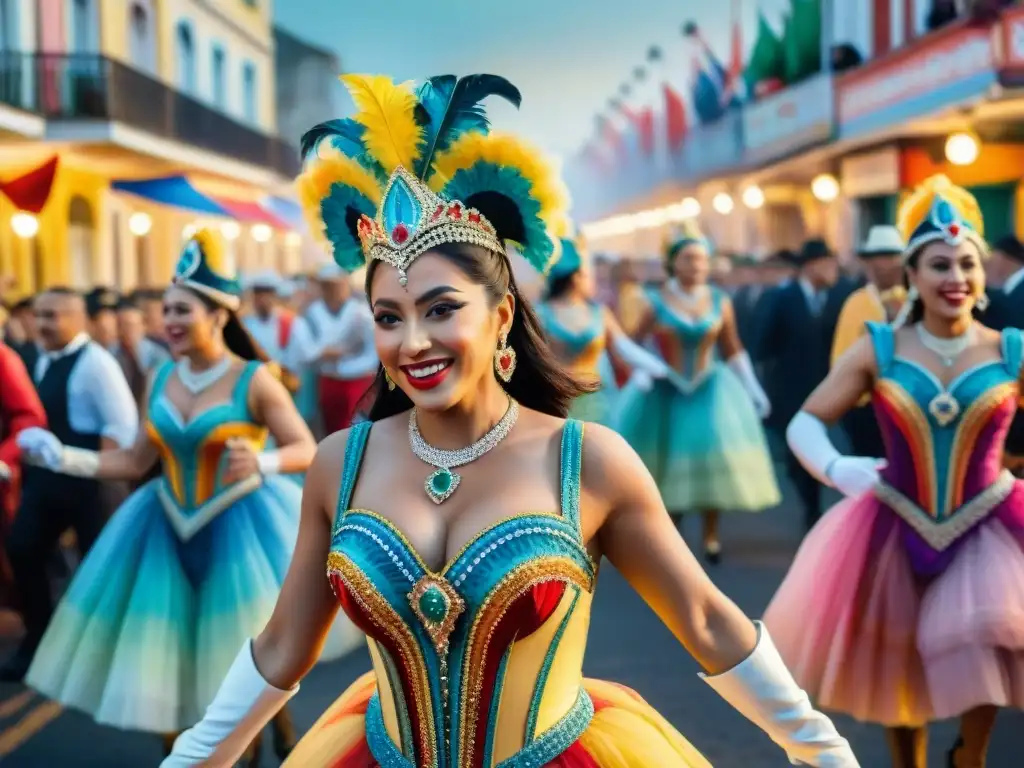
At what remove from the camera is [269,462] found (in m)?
6.14

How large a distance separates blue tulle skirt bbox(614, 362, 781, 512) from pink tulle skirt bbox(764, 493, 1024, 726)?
4906 millimetres

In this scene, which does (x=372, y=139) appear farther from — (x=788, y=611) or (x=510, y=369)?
(x=788, y=611)

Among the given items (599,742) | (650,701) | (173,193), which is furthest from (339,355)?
(599,742)

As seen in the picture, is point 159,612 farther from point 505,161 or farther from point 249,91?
point 249,91

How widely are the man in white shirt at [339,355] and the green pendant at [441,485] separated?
10.7m

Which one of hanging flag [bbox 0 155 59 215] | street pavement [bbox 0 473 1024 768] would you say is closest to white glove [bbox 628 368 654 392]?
street pavement [bbox 0 473 1024 768]

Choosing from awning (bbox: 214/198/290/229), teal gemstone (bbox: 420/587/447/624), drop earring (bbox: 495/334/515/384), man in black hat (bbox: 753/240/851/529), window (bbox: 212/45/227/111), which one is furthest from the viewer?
window (bbox: 212/45/227/111)

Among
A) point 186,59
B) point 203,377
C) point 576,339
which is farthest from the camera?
point 186,59

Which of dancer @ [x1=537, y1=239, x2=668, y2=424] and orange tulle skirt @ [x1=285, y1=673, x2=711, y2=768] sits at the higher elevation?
dancer @ [x1=537, y1=239, x2=668, y2=424]

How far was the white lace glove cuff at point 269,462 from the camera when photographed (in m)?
6.14

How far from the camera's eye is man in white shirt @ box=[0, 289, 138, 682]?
320 inches

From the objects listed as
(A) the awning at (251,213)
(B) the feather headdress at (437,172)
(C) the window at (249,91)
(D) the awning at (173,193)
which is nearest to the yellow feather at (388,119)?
(B) the feather headdress at (437,172)

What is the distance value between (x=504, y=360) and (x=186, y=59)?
3360 centimetres

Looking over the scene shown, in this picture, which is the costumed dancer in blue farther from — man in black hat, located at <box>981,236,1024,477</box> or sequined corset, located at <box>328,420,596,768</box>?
man in black hat, located at <box>981,236,1024,477</box>
